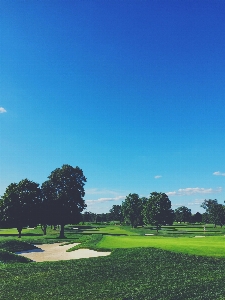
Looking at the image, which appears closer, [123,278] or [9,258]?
[123,278]

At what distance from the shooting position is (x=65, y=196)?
84.8 meters

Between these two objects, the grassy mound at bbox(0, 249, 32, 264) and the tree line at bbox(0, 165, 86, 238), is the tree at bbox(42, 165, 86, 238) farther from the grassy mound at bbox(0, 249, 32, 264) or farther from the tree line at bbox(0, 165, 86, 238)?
the grassy mound at bbox(0, 249, 32, 264)

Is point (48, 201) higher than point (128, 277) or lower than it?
higher

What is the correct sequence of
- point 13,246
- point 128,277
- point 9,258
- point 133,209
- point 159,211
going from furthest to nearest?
point 133,209, point 159,211, point 13,246, point 9,258, point 128,277

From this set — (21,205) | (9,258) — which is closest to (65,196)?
(21,205)

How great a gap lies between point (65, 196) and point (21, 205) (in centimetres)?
1314

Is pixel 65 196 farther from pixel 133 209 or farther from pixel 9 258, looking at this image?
pixel 133 209

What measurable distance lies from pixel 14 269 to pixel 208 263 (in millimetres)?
19434

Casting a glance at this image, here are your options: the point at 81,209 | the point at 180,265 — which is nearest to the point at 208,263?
the point at 180,265

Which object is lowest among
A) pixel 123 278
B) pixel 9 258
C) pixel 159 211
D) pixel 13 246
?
pixel 123 278

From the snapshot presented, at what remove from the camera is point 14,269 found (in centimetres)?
2986

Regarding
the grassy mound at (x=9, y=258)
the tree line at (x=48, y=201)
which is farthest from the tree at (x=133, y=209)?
the grassy mound at (x=9, y=258)

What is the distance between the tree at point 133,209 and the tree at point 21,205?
2532 inches

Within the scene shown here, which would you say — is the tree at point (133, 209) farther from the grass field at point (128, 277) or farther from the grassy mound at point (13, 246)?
the grass field at point (128, 277)
